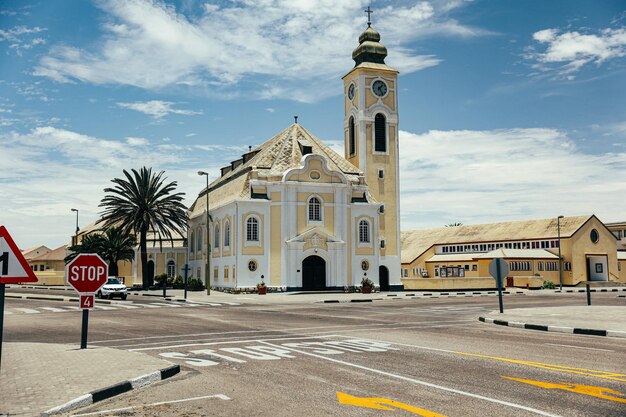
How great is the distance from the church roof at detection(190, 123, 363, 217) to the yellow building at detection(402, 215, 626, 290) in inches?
582

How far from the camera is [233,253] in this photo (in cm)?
5269

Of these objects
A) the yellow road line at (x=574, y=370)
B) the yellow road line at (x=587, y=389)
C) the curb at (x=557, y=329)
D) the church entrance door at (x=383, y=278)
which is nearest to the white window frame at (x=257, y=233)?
the church entrance door at (x=383, y=278)

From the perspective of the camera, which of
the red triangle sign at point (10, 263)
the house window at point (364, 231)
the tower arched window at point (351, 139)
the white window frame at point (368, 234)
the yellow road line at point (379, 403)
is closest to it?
the yellow road line at point (379, 403)

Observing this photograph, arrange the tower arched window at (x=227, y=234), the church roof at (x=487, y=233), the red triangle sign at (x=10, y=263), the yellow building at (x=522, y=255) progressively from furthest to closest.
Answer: the church roof at (x=487, y=233) → the yellow building at (x=522, y=255) → the tower arched window at (x=227, y=234) → the red triangle sign at (x=10, y=263)

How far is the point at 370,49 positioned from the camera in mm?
61000

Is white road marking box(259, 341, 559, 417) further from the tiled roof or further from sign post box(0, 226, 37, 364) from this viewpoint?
the tiled roof

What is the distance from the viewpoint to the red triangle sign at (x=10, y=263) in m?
7.92

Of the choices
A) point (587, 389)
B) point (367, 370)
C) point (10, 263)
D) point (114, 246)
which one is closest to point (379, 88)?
point (114, 246)

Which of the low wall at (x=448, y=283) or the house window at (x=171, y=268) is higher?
the house window at (x=171, y=268)

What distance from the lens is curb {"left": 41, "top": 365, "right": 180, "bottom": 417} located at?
7.68 metres

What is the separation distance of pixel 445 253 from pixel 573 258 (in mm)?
19914

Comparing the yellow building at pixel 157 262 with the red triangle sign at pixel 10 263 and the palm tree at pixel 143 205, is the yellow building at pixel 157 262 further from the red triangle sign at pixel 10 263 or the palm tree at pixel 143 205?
the red triangle sign at pixel 10 263

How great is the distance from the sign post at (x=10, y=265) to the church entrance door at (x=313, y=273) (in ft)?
147

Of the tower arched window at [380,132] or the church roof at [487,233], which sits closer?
the tower arched window at [380,132]
